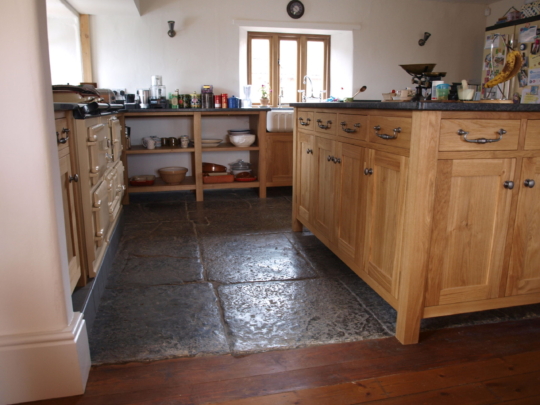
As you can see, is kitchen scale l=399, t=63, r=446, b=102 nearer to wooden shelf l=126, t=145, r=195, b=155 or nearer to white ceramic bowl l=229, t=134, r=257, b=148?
white ceramic bowl l=229, t=134, r=257, b=148

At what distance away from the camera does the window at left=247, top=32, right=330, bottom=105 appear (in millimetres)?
5184

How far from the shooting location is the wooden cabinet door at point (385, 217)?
1.70m

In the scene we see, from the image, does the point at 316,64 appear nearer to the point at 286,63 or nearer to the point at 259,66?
the point at 286,63

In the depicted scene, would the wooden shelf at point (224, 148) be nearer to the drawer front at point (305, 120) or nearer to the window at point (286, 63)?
the window at point (286, 63)

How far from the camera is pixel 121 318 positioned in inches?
75.2

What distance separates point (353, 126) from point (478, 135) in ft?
2.12

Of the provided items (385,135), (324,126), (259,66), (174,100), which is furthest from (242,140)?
(385,135)

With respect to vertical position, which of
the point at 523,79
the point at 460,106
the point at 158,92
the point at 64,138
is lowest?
the point at 64,138

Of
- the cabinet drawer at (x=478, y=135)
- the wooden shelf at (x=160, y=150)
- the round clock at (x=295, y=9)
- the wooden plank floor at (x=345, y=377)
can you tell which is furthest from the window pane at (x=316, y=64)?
the wooden plank floor at (x=345, y=377)

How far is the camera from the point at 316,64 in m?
5.41

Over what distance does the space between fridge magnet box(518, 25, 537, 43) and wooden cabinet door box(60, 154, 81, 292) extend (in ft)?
15.6

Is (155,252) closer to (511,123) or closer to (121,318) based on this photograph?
(121,318)

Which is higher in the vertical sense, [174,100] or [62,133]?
[174,100]

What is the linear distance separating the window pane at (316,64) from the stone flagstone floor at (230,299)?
2722 mm
